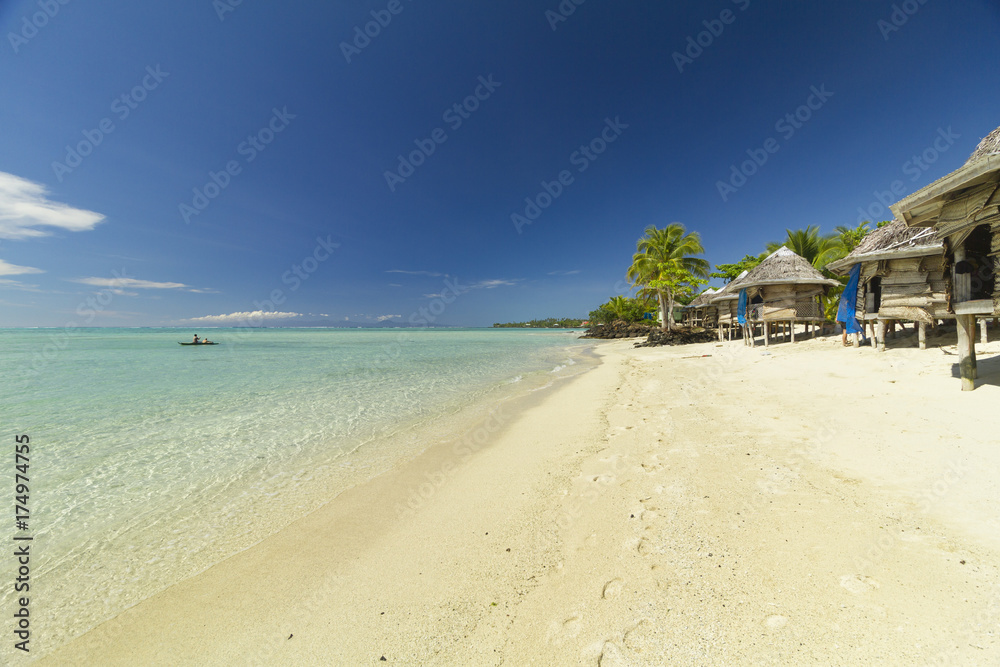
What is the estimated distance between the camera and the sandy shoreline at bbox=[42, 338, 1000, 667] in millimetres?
1918

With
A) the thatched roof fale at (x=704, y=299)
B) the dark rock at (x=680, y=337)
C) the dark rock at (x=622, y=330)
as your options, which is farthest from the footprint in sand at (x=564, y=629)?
the dark rock at (x=622, y=330)

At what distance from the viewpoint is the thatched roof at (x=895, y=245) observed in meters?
8.48

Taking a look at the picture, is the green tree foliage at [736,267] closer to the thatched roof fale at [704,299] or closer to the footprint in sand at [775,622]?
the thatched roof fale at [704,299]

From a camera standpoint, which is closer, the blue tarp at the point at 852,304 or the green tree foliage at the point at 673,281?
the blue tarp at the point at 852,304

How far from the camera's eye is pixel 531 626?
2.14 metres

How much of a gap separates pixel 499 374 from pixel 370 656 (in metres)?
12.4

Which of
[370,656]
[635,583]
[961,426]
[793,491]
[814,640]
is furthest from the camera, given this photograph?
[961,426]

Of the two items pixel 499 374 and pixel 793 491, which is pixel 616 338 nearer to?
pixel 499 374

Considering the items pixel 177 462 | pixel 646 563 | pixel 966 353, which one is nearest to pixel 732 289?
pixel 966 353

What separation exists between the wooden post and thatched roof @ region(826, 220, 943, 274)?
451 centimetres

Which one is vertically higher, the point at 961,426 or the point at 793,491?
the point at 961,426

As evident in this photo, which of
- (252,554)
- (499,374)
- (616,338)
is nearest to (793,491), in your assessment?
(252,554)

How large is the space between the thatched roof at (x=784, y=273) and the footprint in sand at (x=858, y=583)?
15403 mm

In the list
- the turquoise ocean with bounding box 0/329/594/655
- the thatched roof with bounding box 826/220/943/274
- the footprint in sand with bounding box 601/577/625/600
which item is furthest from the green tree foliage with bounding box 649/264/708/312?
the footprint in sand with bounding box 601/577/625/600
